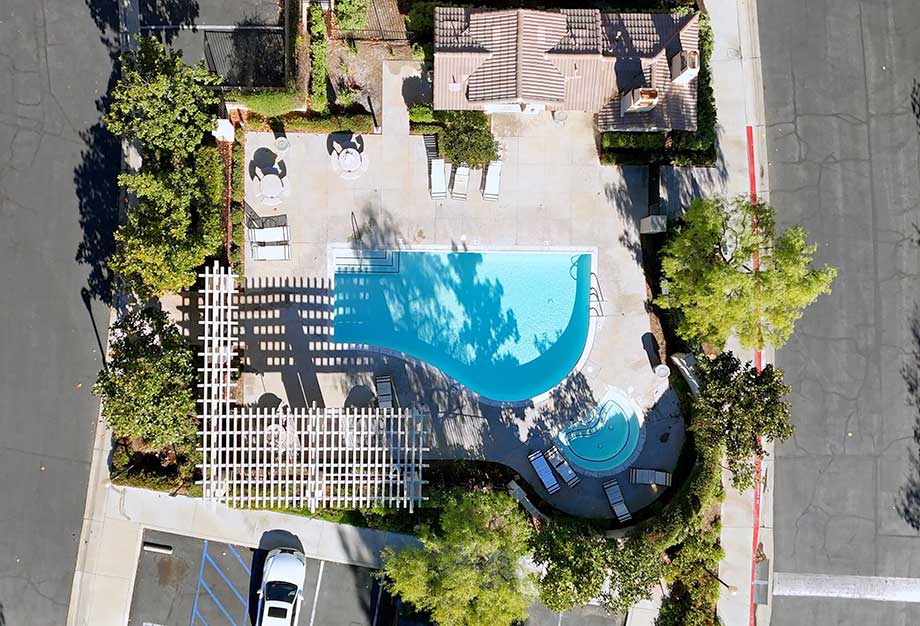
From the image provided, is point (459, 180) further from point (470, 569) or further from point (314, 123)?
point (470, 569)

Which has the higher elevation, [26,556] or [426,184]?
[426,184]

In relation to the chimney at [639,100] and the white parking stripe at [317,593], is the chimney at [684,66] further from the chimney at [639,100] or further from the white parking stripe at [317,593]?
the white parking stripe at [317,593]

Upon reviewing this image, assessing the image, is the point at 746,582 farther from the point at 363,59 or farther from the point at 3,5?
the point at 3,5

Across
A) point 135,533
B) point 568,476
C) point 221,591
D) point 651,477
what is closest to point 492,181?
point 568,476

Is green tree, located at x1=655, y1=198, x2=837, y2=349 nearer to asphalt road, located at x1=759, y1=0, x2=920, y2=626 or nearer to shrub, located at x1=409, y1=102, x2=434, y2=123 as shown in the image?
asphalt road, located at x1=759, y1=0, x2=920, y2=626

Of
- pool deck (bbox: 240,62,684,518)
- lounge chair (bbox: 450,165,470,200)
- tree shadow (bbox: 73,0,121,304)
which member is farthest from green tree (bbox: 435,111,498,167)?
tree shadow (bbox: 73,0,121,304)

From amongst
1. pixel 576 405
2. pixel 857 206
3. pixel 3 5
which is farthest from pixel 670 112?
pixel 3 5

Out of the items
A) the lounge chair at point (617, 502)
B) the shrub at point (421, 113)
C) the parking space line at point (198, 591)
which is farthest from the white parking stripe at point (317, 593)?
the shrub at point (421, 113)
